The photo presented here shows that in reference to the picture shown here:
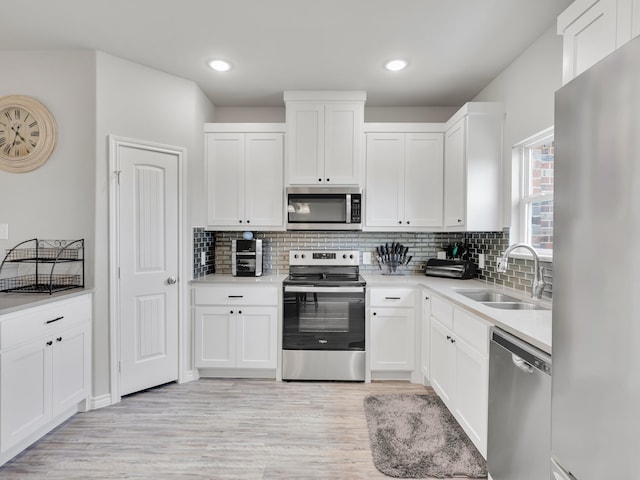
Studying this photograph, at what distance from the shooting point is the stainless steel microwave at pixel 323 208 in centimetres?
315

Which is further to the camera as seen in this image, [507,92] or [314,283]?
[314,283]

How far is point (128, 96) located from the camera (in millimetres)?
2604

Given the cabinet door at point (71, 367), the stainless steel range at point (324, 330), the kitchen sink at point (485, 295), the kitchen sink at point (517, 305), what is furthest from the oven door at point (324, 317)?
the cabinet door at point (71, 367)

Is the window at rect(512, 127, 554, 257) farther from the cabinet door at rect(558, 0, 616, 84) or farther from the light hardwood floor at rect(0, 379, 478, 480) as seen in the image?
the light hardwood floor at rect(0, 379, 478, 480)

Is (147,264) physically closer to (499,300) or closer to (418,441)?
(418,441)

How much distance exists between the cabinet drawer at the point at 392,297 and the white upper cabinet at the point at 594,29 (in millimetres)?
1902

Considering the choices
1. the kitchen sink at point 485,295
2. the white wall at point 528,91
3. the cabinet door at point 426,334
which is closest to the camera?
the white wall at point 528,91

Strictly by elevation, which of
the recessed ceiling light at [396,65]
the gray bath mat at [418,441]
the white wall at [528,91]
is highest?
the recessed ceiling light at [396,65]

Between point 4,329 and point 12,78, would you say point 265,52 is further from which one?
point 4,329

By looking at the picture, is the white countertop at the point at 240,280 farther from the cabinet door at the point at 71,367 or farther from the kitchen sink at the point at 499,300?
the kitchen sink at the point at 499,300

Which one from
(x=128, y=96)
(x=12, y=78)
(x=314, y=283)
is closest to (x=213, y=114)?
(x=128, y=96)

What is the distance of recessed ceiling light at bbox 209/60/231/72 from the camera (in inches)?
103

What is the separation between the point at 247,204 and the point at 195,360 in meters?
1.50

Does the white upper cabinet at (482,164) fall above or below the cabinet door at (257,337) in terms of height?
above
